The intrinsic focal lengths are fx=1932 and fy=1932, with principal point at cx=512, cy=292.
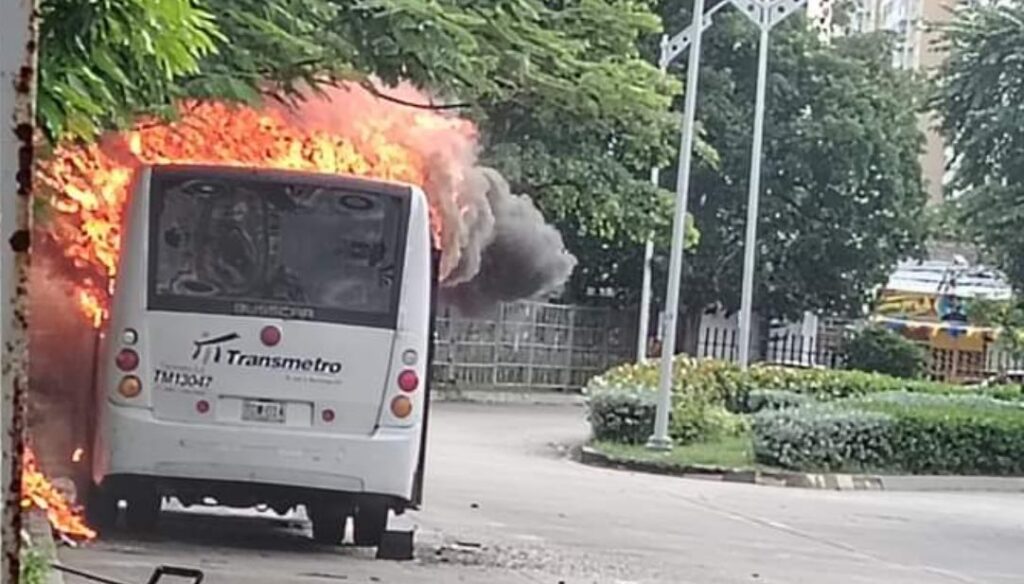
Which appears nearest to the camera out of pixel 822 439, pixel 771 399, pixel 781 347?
pixel 822 439

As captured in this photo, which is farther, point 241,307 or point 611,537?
point 611,537

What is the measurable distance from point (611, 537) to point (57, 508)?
5757 millimetres

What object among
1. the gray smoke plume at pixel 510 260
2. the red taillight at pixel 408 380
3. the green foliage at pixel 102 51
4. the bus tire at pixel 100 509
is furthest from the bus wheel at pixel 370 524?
the gray smoke plume at pixel 510 260

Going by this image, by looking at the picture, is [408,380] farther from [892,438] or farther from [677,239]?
[892,438]

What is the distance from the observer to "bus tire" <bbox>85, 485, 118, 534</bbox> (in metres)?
12.7

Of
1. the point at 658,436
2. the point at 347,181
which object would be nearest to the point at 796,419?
the point at 658,436

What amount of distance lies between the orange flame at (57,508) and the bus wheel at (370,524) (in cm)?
178

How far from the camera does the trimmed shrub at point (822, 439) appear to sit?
86.2 feet

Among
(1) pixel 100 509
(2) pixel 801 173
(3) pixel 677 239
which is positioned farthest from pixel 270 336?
(2) pixel 801 173

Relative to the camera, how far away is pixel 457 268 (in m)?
18.6

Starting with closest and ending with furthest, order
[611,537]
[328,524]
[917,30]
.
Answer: [328,524] → [611,537] → [917,30]

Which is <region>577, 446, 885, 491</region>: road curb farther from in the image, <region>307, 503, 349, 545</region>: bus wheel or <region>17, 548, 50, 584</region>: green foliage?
<region>17, 548, 50, 584</region>: green foliage

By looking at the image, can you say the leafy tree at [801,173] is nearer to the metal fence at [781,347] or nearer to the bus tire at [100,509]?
the metal fence at [781,347]

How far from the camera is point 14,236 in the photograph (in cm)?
305
